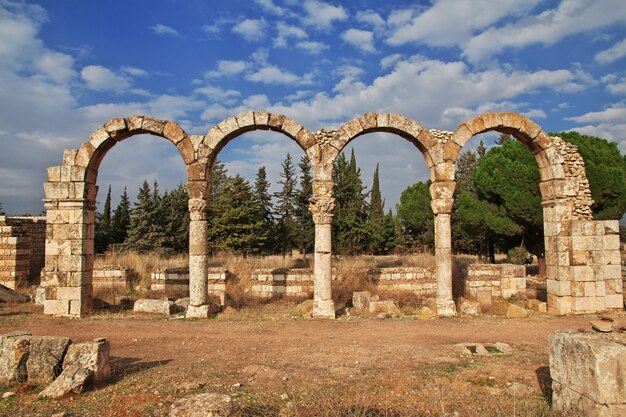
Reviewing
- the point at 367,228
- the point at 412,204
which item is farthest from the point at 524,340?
the point at 412,204

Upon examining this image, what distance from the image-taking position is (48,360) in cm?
581

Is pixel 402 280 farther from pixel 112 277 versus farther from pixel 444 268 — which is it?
pixel 112 277

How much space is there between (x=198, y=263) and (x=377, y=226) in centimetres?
2740

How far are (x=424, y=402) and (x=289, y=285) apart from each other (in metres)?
9.88

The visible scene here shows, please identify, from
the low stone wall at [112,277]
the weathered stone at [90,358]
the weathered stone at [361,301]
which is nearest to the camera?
the weathered stone at [90,358]

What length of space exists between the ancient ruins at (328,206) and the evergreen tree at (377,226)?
2496 centimetres

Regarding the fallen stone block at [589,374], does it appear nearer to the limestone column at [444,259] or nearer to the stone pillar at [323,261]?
the limestone column at [444,259]

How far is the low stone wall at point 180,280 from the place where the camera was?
14812mm

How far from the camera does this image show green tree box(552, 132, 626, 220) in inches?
715

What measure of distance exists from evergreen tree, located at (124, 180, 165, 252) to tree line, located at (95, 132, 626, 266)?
81mm

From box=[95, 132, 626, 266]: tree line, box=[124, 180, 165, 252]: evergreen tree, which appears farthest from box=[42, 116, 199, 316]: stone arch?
box=[124, 180, 165, 252]: evergreen tree

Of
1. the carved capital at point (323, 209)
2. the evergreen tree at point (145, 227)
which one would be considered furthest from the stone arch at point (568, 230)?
the evergreen tree at point (145, 227)

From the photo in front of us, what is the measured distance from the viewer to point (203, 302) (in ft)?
36.8

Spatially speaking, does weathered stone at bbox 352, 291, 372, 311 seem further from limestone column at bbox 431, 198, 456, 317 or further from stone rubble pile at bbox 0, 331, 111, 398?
stone rubble pile at bbox 0, 331, 111, 398
